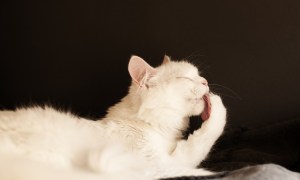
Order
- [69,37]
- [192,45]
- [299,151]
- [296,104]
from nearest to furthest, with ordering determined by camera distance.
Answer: [299,151], [296,104], [192,45], [69,37]

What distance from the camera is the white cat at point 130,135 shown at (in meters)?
1.10

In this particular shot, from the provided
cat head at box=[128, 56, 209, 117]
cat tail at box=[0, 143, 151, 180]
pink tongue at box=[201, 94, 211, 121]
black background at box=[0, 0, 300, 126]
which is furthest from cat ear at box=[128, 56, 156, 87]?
cat tail at box=[0, 143, 151, 180]

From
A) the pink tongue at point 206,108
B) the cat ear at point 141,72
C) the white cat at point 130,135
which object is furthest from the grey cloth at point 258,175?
the cat ear at point 141,72

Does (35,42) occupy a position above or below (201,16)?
above

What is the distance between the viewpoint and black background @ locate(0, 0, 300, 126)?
175cm

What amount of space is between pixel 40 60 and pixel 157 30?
0.76m

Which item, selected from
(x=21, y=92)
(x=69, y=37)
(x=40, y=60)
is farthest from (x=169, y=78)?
(x=21, y=92)

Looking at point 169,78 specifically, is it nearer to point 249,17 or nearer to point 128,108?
point 128,108

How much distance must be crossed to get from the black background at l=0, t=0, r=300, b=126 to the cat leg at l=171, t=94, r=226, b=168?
0.30m

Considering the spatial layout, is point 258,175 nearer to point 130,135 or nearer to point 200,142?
point 200,142

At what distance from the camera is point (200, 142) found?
156 cm

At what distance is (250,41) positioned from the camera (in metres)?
1.78

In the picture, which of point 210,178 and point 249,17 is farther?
point 249,17

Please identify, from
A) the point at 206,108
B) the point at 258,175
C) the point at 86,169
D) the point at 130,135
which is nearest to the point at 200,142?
the point at 206,108
